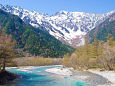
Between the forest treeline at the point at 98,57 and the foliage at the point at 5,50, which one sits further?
the forest treeline at the point at 98,57

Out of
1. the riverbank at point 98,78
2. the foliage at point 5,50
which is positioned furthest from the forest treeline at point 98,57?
the foliage at point 5,50

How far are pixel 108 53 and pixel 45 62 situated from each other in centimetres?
12650

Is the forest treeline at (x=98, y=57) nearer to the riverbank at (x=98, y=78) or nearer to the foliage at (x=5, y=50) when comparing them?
the riverbank at (x=98, y=78)

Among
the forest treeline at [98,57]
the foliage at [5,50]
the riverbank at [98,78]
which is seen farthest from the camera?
the forest treeline at [98,57]

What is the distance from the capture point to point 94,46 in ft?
294

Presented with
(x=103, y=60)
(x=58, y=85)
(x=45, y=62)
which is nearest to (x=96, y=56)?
(x=103, y=60)

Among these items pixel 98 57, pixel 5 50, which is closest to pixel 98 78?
pixel 5 50

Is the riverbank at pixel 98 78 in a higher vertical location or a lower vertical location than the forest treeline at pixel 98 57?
lower

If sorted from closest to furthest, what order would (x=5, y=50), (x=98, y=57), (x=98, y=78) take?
(x=5, y=50) < (x=98, y=78) < (x=98, y=57)

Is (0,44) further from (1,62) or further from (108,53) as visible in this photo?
(108,53)

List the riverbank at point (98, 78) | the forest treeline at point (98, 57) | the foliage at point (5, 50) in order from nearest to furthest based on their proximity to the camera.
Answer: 1. the foliage at point (5, 50)
2. the riverbank at point (98, 78)
3. the forest treeline at point (98, 57)

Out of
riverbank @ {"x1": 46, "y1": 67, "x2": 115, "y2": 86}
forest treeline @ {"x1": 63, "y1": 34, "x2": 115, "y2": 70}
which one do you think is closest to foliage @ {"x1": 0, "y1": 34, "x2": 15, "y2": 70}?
riverbank @ {"x1": 46, "y1": 67, "x2": 115, "y2": 86}

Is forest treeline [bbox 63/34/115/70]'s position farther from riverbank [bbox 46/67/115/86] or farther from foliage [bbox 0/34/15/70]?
foliage [bbox 0/34/15/70]

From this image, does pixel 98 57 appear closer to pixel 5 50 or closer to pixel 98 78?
pixel 98 78
